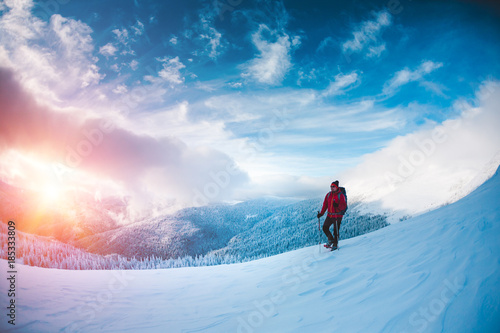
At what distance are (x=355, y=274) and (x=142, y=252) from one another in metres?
219

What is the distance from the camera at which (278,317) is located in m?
5.49

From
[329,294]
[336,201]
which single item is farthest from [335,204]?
[329,294]

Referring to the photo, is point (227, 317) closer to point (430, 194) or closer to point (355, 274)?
point (355, 274)

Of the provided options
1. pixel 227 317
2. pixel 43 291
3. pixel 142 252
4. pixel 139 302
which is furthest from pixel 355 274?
pixel 142 252

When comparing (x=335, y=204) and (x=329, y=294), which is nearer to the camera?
(x=329, y=294)

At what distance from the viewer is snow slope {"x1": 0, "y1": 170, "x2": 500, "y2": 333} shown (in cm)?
385

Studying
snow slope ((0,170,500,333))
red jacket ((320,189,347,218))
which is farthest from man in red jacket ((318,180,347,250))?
snow slope ((0,170,500,333))

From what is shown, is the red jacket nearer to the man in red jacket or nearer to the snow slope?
the man in red jacket

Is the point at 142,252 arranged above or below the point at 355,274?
above

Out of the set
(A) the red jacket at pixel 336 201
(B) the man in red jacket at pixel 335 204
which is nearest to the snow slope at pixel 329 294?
(B) the man in red jacket at pixel 335 204

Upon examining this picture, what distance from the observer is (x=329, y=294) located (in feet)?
19.1

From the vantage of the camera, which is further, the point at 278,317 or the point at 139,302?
the point at 139,302

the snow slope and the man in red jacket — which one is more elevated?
the man in red jacket

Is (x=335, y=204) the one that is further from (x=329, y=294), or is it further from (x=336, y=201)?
(x=329, y=294)
